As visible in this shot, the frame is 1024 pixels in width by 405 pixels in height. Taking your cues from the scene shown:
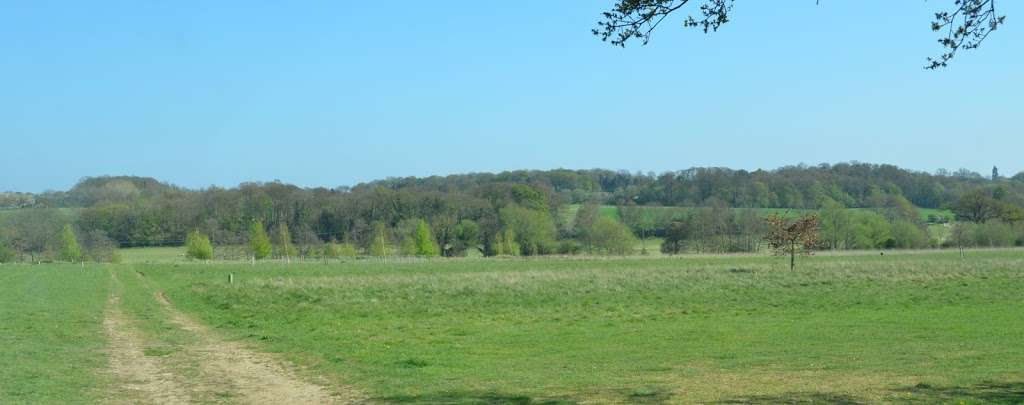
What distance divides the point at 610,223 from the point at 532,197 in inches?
672

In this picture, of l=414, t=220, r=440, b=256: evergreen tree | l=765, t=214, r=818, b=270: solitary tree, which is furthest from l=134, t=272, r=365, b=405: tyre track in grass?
l=414, t=220, r=440, b=256: evergreen tree

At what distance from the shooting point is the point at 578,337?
755 inches

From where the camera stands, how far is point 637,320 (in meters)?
23.8

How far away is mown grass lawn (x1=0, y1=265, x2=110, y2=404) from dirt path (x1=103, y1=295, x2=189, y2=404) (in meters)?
0.27

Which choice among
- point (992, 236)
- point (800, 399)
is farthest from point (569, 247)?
point (800, 399)

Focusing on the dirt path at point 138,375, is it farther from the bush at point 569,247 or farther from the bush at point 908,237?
the bush at point 908,237

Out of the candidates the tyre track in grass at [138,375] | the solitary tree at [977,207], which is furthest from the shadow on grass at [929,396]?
the solitary tree at [977,207]

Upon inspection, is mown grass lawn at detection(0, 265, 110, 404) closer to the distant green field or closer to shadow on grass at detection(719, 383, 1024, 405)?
shadow on grass at detection(719, 383, 1024, 405)

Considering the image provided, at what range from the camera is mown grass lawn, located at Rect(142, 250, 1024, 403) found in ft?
36.4

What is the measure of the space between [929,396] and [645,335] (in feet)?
32.4

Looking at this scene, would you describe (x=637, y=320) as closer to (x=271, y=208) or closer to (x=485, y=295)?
(x=485, y=295)

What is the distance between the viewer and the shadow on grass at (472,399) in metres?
10.2

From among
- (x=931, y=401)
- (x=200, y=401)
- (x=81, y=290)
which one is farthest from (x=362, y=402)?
(x=81, y=290)

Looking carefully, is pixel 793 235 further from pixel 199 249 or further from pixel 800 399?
pixel 199 249
